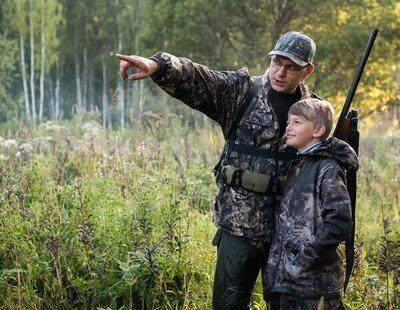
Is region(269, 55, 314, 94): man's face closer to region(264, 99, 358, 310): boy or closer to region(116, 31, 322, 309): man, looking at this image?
region(116, 31, 322, 309): man

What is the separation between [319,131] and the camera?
9.53ft

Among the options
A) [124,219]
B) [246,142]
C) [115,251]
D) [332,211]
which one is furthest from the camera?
[124,219]

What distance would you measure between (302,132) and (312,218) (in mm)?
443

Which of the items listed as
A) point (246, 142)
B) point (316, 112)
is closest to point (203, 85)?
point (246, 142)

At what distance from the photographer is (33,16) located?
32.0m

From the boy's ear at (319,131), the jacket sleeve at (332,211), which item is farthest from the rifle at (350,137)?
the jacket sleeve at (332,211)

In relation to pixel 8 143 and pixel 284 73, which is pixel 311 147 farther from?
pixel 8 143

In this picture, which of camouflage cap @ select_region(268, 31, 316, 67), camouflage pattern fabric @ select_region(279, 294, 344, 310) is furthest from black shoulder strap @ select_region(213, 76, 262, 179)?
camouflage pattern fabric @ select_region(279, 294, 344, 310)

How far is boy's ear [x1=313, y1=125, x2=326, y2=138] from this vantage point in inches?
114

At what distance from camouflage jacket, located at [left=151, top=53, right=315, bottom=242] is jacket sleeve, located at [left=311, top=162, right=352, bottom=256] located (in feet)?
1.45

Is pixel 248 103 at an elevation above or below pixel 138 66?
below

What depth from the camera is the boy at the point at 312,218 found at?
267 cm

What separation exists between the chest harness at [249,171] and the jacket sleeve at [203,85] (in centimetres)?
5

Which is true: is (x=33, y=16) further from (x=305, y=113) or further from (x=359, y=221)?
(x=305, y=113)
